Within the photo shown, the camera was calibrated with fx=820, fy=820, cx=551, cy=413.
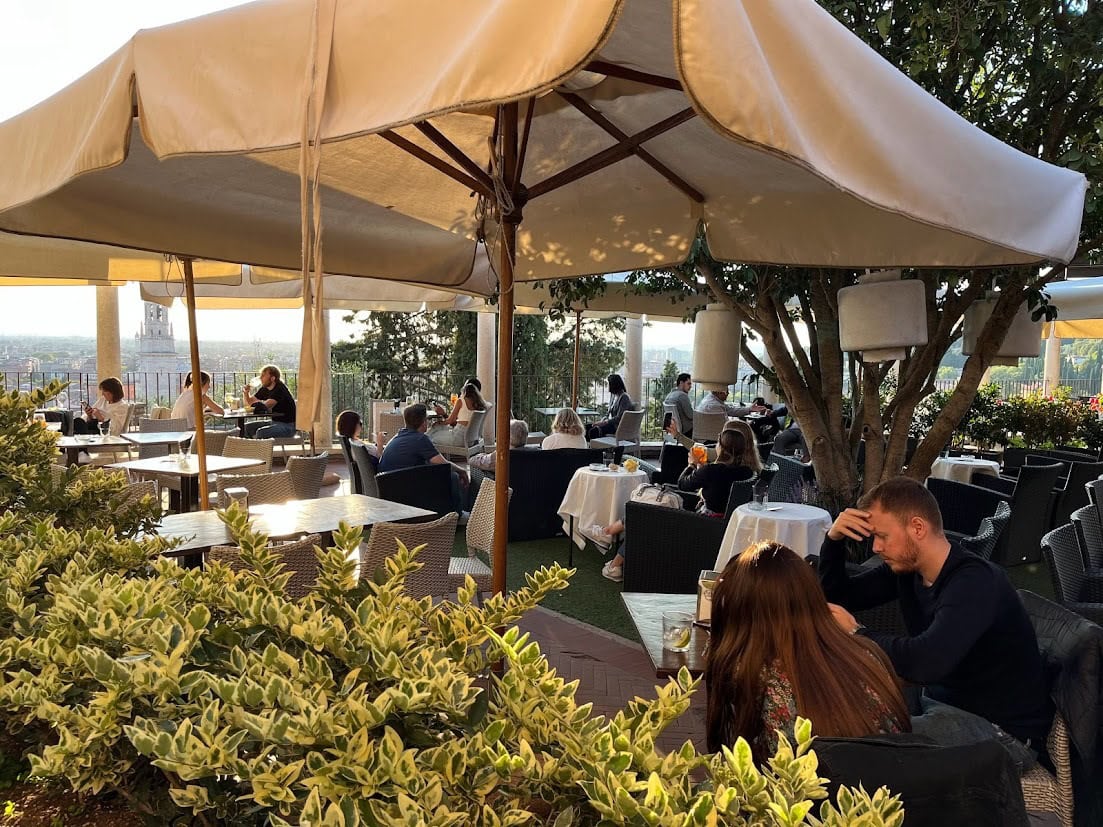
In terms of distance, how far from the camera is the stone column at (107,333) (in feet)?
42.1

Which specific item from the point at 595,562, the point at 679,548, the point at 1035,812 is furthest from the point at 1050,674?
the point at 595,562

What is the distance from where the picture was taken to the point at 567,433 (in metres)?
8.20

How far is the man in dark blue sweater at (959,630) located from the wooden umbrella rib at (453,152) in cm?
184

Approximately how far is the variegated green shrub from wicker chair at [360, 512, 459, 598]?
244cm

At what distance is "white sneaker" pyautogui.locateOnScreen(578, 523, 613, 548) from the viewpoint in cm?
671

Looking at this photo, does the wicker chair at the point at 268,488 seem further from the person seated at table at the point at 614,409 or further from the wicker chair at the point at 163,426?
the person seated at table at the point at 614,409

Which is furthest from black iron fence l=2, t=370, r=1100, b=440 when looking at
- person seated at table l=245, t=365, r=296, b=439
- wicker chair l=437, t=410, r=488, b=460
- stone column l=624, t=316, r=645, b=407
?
person seated at table l=245, t=365, r=296, b=439

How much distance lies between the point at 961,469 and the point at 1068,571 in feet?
15.5

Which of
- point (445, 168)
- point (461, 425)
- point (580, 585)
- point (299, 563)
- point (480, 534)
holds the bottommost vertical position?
point (580, 585)

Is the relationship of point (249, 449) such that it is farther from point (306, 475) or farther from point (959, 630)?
point (959, 630)

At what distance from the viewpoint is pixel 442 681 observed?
1.01m

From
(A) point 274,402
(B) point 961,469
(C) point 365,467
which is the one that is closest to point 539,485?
(C) point 365,467

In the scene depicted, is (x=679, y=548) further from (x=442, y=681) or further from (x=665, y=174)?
→ (x=442, y=681)

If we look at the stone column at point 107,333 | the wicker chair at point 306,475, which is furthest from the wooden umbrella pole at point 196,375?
the stone column at point 107,333
